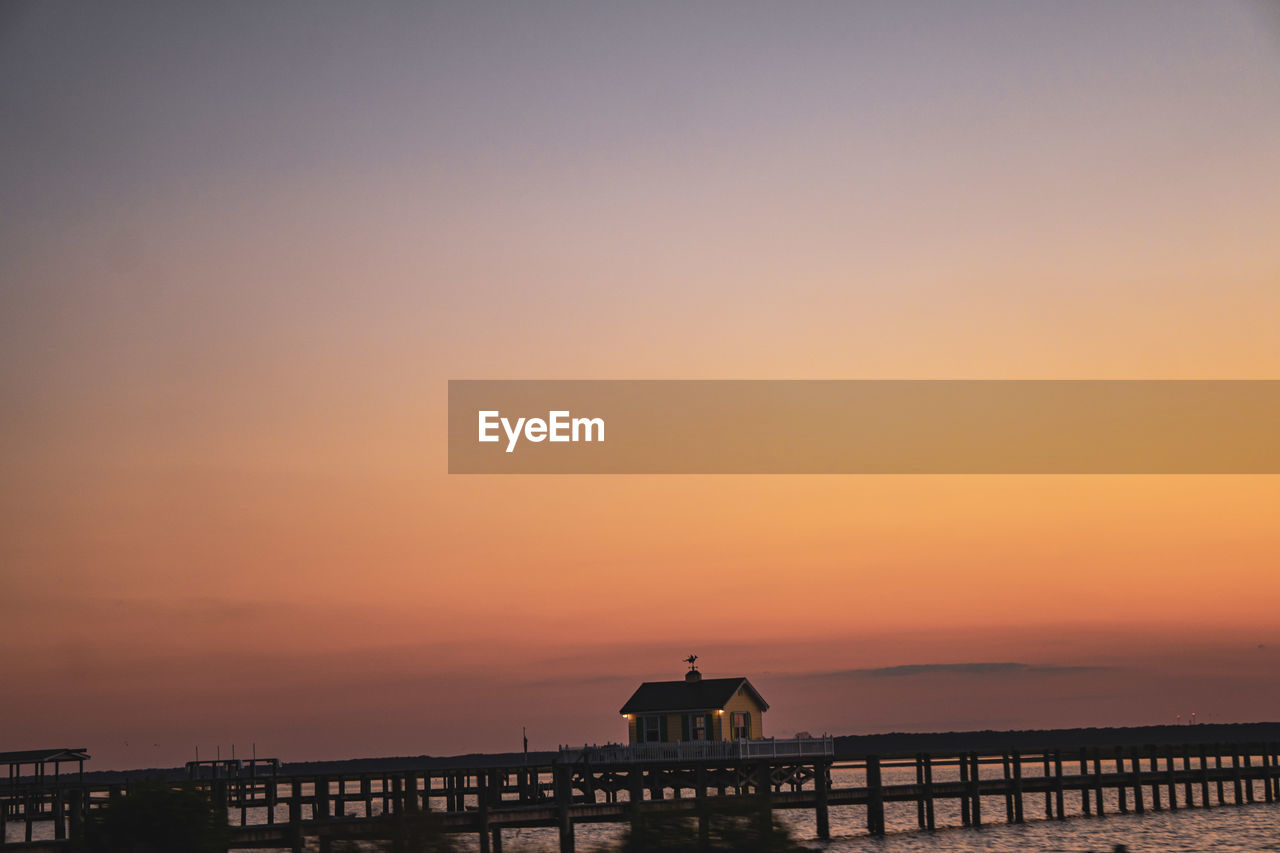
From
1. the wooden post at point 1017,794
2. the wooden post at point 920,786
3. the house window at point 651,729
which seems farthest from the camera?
the wooden post at point 1017,794

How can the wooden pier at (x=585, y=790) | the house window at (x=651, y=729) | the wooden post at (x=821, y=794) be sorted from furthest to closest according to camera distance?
1. the house window at (x=651, y=729)
2. the wooden post at (x=821, y=794)
3. the wooden pier at (x=585, y=790)

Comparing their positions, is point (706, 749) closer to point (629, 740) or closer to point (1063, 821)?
point (629, 740)

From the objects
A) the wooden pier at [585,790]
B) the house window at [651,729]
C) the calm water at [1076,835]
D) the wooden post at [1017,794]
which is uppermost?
the house window at [651,729]

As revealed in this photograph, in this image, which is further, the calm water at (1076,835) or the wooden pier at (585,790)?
the calm water at (1076,835)

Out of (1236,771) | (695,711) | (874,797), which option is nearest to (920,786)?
(874,797)

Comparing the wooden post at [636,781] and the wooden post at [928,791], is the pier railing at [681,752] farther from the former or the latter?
the wooden post at [928,791]

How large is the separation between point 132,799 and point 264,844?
10497mm

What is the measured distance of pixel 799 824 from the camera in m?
92.2

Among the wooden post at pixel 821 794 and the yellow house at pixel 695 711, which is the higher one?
the yellow house at pixel 695 711

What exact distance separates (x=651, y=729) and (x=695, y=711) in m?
2.50

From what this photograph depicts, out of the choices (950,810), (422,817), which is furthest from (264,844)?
(950,810)

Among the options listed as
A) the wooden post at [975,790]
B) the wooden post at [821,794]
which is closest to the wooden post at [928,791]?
the wooden post at [975,790]

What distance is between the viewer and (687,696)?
62.8 meters

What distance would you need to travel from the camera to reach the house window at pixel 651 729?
6219cm
